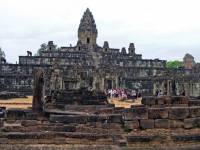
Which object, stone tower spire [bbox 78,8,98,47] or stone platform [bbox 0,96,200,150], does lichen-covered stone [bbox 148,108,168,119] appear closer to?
stone platform [bbox 0,96,200,150]

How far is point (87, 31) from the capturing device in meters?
65.1

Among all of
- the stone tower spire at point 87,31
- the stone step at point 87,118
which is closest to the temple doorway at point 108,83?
the stone tower spire at point 87,31

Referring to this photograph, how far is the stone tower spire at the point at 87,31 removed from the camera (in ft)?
213

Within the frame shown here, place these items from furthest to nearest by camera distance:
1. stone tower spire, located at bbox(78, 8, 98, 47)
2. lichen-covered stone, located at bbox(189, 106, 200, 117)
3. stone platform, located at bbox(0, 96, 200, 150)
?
stone tower spire, located at bbox(78, 8, 98, 47) → lichen-covered stone, located at bbox(189, 106, 200, 117) → stone platform, located at bbox(0, 96, 200, 150)

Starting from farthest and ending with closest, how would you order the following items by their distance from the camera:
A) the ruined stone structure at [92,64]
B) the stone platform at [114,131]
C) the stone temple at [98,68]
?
1. the ruined stone structure at [92,64]
2. the stone temple at [98,68]
3. the stone platform at [114,131]

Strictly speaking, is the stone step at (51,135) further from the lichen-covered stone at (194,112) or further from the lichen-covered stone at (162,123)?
the lichen-covered stone at (194,112)

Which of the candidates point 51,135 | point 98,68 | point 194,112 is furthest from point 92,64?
point 51,135

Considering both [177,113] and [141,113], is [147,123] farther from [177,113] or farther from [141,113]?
[177,113]

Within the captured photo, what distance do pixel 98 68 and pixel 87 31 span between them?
1190 cm

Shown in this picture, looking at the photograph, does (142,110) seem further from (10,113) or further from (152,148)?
(10,113)

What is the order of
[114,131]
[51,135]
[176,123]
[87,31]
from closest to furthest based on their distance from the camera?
[51,135]
[114,131]
[176,123]
[87,31]

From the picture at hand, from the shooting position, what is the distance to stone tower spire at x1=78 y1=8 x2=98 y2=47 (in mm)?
65062

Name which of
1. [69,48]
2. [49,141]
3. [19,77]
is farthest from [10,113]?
[69,48]

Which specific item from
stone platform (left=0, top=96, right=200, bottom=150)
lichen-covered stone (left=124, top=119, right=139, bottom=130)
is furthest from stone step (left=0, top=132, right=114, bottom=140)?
lichen-covered stone (left=124, top=119, right=139, bottom=130)
